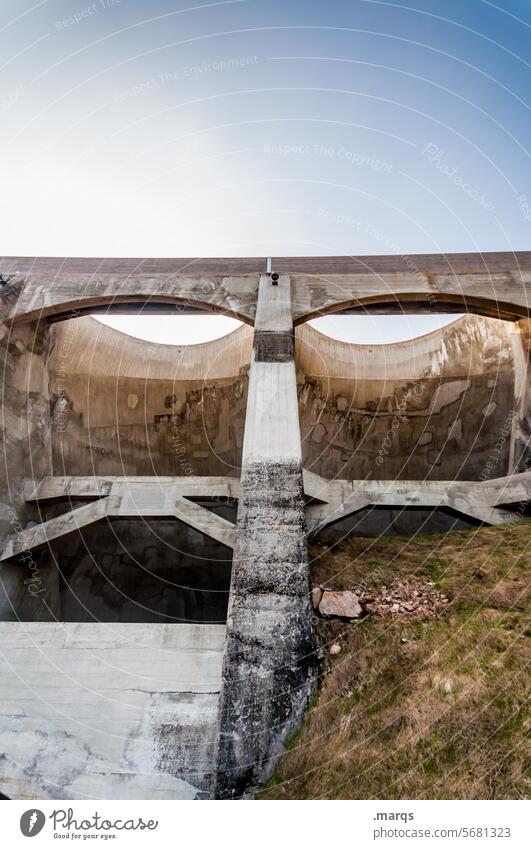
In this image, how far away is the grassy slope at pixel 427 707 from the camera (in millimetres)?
2252

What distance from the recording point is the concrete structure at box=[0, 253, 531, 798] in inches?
129

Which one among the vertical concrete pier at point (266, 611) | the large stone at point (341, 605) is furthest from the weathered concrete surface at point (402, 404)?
the large stone at point (341, 605)

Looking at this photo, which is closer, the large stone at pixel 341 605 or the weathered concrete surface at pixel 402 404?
the large stone at pixel 341 605

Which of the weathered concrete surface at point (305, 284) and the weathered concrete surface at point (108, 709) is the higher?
the weathered concrete surface at point (305, 284)

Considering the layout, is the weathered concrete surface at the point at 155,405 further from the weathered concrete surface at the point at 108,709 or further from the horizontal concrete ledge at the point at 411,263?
the weathered concrete surface at the point at 108,709

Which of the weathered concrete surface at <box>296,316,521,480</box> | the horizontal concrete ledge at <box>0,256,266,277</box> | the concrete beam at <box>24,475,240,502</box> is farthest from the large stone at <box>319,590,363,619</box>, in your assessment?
the weathered concrete surface at <box>296,316,521,480</box>

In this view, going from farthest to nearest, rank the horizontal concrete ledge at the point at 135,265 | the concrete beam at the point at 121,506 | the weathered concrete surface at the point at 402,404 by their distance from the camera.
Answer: the weathered concrete surface at the point at 402,404
the horizontal concrete ledge at the point at 135,265
the concrete beam at the point at 121,506

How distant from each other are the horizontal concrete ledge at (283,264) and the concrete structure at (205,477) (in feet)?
0.17

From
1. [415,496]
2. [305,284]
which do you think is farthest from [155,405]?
[415,496]

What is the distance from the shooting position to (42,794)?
126 inches

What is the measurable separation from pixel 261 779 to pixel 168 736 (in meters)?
1.01

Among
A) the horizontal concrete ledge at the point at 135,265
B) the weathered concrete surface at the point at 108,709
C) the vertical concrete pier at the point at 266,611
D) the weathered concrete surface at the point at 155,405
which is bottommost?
the weathered concrete surface at the point at 108,709

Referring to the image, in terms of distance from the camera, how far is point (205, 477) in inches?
303
